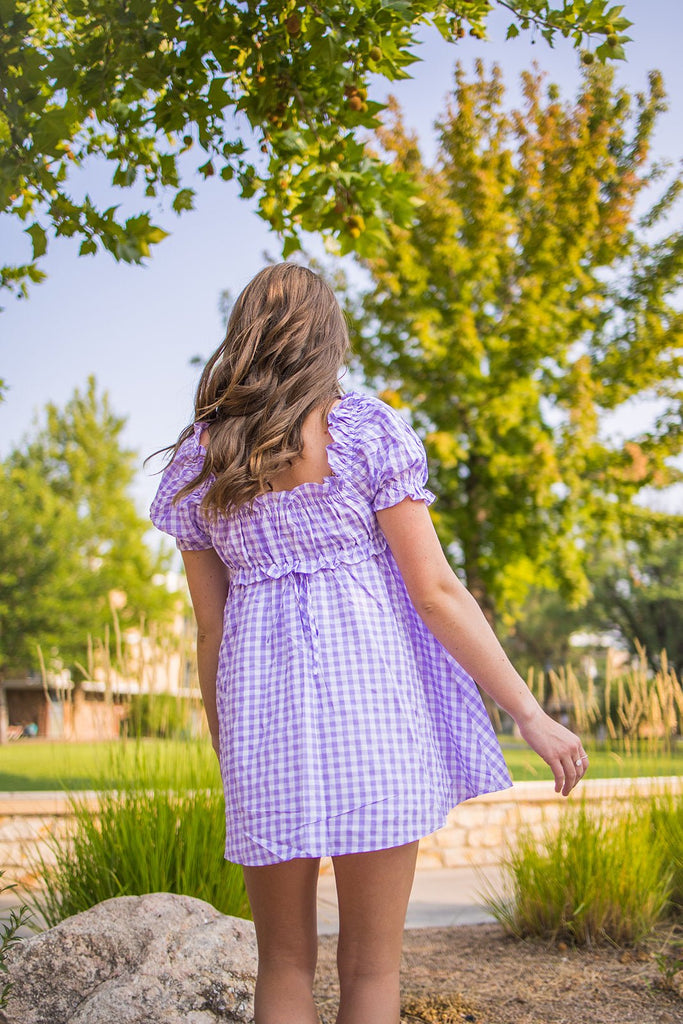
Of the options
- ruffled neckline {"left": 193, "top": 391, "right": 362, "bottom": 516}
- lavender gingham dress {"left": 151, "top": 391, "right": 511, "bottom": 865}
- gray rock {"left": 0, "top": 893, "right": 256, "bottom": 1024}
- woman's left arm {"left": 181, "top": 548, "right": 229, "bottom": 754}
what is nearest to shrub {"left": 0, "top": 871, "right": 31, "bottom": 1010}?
gray rock {"left": 0, "top": 893, "right": 256, "bottom": 1024}

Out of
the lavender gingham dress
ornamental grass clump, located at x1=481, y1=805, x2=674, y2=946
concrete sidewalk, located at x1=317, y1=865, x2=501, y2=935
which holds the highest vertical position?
the lavender gingham dress

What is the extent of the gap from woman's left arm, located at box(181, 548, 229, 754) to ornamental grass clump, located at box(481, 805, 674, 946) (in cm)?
211

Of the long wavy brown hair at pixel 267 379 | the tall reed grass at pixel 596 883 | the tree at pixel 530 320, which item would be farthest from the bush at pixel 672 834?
the tree at pixel 530 320

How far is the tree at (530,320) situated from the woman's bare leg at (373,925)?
410 inches

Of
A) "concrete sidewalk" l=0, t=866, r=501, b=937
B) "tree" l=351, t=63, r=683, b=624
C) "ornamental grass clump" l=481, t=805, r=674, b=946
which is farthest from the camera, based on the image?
"tree" l=351, t=63, r=683, b=624

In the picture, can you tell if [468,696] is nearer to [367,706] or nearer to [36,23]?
[367,706]

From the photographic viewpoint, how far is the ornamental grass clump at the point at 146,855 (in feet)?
10.4

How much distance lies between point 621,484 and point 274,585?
1240 cm

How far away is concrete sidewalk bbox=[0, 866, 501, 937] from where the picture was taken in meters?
4.23

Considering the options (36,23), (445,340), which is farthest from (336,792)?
(445,340)

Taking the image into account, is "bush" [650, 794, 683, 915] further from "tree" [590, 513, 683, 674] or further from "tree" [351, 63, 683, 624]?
"tree" [590, 513, 683, 674]

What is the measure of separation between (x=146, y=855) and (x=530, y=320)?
10.7 metres

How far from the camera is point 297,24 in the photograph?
265cm

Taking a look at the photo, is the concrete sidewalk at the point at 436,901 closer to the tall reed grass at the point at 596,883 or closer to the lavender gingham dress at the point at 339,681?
the tall reed grass at the point at 596,883
